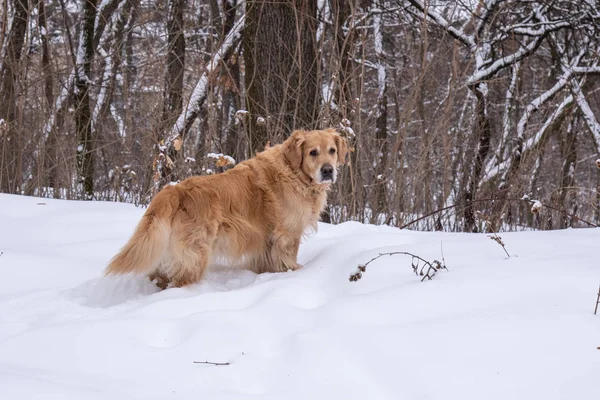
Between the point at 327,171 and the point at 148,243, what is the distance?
5.15 ft

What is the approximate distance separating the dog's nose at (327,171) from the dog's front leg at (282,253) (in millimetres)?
563

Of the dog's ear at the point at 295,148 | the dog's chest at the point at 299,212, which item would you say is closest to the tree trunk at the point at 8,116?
the dog's ear at the point at 295,148

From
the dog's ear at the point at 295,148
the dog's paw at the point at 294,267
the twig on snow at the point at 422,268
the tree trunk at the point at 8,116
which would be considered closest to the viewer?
the twig on snow at the point at 422,268

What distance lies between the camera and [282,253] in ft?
14.9

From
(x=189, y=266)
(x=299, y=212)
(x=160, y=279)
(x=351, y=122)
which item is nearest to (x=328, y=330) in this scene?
(x=189, y=266)

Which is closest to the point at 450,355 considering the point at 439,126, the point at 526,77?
the point at 439,126

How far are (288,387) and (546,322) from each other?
121cm

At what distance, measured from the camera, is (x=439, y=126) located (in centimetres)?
651

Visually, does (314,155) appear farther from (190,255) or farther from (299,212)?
(190,255)

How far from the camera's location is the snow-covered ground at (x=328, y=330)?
223cm

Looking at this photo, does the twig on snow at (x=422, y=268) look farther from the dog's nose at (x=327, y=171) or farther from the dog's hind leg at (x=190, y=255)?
the dog's hind leg at (x=190, y=255)

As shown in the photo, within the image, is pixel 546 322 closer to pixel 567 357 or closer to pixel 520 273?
pixel 567 357

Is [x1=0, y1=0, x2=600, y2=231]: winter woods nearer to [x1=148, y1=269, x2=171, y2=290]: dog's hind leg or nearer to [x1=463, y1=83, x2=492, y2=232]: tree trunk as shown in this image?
[x1=463, y1=83, x2=492, y2=232]: tree trunk

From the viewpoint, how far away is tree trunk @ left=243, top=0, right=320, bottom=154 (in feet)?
22.7
